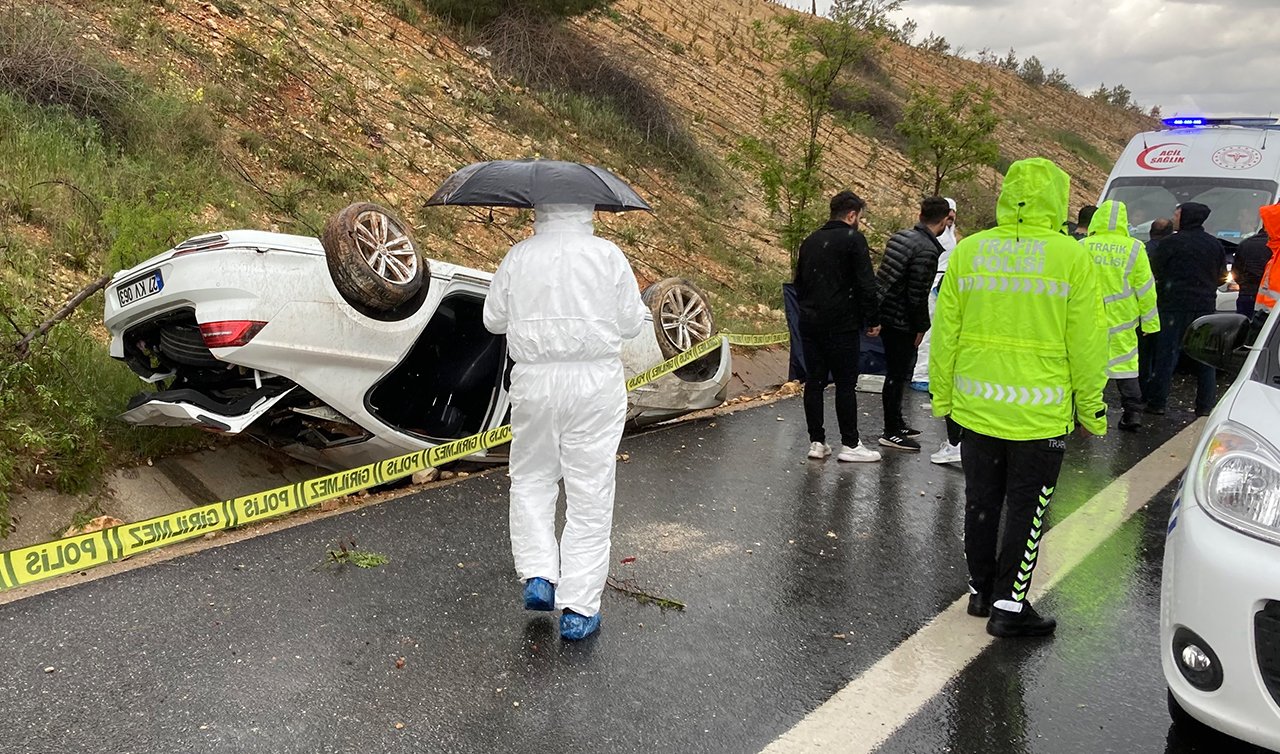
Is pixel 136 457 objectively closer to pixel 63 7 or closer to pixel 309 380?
pixel 309 380

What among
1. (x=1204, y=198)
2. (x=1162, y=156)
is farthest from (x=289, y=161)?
(x=1204, y=198)

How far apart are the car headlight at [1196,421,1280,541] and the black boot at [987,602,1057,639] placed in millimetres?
1142

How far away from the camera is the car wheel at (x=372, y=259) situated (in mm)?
5008

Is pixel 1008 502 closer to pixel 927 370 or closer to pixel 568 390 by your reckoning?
pixel 568 390

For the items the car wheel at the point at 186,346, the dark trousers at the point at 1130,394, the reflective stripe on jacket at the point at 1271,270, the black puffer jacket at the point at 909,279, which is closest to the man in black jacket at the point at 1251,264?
the reflective stripe on jacket at the point at 1271,270

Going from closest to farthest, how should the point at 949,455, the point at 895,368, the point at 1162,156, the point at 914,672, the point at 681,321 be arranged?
the point at 914,672
the point at 949,455
the point at 895,368
the point at 681,321
the point at 1162,156

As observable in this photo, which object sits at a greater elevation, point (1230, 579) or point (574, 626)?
point (1230, 579)

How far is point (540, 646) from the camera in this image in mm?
3719

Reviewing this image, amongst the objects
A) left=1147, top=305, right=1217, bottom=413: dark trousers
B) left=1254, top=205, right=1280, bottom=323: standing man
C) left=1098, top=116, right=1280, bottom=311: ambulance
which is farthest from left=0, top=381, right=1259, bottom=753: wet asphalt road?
left=1098, top=116, right=1280, bottom=311: ambulance

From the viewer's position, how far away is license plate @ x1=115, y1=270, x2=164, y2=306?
476cm

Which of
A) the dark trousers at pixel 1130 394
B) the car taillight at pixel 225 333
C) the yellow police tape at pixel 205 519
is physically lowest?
the dark trousers at pixel 1130 394

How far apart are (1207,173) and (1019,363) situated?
31.3 feet

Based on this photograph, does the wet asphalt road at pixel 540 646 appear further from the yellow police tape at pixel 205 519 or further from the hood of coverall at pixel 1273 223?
the hood of coverall at pixel 1273 223

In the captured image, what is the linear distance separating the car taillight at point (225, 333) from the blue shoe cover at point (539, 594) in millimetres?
1938
